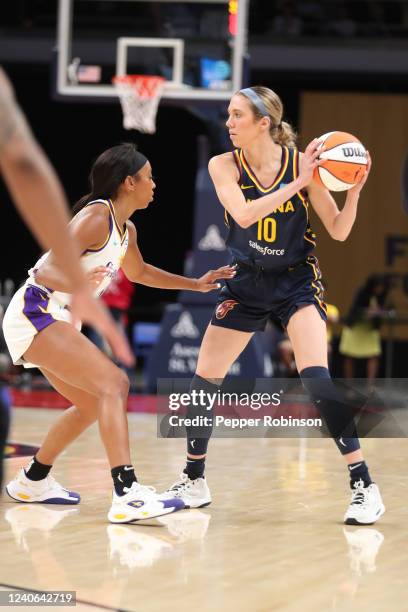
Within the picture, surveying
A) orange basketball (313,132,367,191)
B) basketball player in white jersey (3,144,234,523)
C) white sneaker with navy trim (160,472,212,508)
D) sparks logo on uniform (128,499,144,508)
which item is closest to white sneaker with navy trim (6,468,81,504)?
basketball player in white jersey (3,144,234,523)

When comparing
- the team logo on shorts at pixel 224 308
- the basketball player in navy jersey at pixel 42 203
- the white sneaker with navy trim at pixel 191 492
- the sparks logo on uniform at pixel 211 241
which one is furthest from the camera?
the sparks logo on uniform at pixel 211 241

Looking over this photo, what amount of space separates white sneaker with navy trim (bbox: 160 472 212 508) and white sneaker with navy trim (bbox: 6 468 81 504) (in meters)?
0.48

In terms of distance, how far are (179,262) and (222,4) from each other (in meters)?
7.85

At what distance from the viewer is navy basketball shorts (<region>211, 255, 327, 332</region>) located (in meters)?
4.38

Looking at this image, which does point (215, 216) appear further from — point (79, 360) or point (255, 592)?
point (255, 592)

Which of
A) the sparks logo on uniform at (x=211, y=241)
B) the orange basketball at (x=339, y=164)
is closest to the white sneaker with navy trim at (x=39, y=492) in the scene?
the orange basketball at (x=339, y=164)

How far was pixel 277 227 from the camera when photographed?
4.37 metres

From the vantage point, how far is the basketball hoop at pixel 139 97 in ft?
31.8

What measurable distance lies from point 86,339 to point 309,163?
46.9 inches

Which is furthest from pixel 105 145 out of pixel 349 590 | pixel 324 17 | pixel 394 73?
pixel 349 590

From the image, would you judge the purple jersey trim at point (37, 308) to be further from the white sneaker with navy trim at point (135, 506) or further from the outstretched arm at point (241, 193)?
the outstretched arm at point (241, 193)

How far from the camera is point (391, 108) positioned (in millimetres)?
15750

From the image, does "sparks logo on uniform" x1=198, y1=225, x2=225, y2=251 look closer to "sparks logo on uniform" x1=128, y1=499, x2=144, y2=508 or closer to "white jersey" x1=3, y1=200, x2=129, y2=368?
"white jersey" x1=3, y1=200, x2=129, y2=368

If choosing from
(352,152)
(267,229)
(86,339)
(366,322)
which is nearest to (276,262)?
(267,229)
